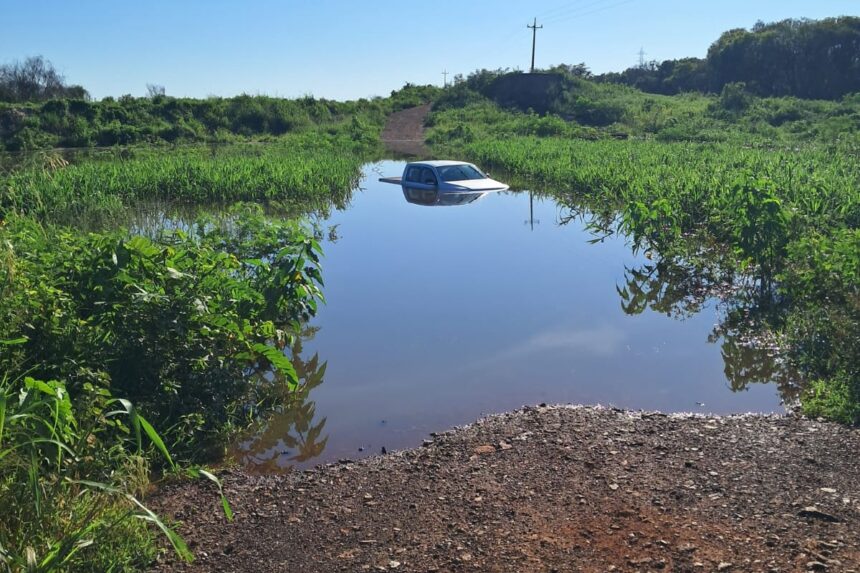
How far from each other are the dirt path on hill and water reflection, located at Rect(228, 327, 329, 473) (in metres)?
30.1

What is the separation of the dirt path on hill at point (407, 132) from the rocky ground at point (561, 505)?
31576 millimetres

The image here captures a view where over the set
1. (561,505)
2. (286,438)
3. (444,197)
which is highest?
(444,197)

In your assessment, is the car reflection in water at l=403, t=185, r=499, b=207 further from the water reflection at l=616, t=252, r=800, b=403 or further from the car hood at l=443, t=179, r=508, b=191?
the water reflection at l=616, t=252, r=800, b=403

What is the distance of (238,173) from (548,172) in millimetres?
9853

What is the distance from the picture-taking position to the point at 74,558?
12.2ft

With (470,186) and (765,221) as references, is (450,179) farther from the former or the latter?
(765,221)

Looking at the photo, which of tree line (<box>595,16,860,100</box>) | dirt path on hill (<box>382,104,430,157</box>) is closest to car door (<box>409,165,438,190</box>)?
dirt path on hill (<box>382,104,430,157</box>)

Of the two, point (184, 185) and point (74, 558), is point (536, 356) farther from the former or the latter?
point (184, 185)

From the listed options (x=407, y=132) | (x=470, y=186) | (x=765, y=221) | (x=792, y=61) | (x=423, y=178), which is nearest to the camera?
(x=765, y=221)

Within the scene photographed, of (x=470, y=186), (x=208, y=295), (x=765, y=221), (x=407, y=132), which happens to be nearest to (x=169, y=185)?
(x=470, y=186)

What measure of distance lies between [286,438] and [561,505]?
285 centimetres

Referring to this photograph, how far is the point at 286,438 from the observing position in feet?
21.5

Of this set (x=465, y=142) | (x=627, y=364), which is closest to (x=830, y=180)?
(x=627, y=364)

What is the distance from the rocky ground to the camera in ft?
13.4
